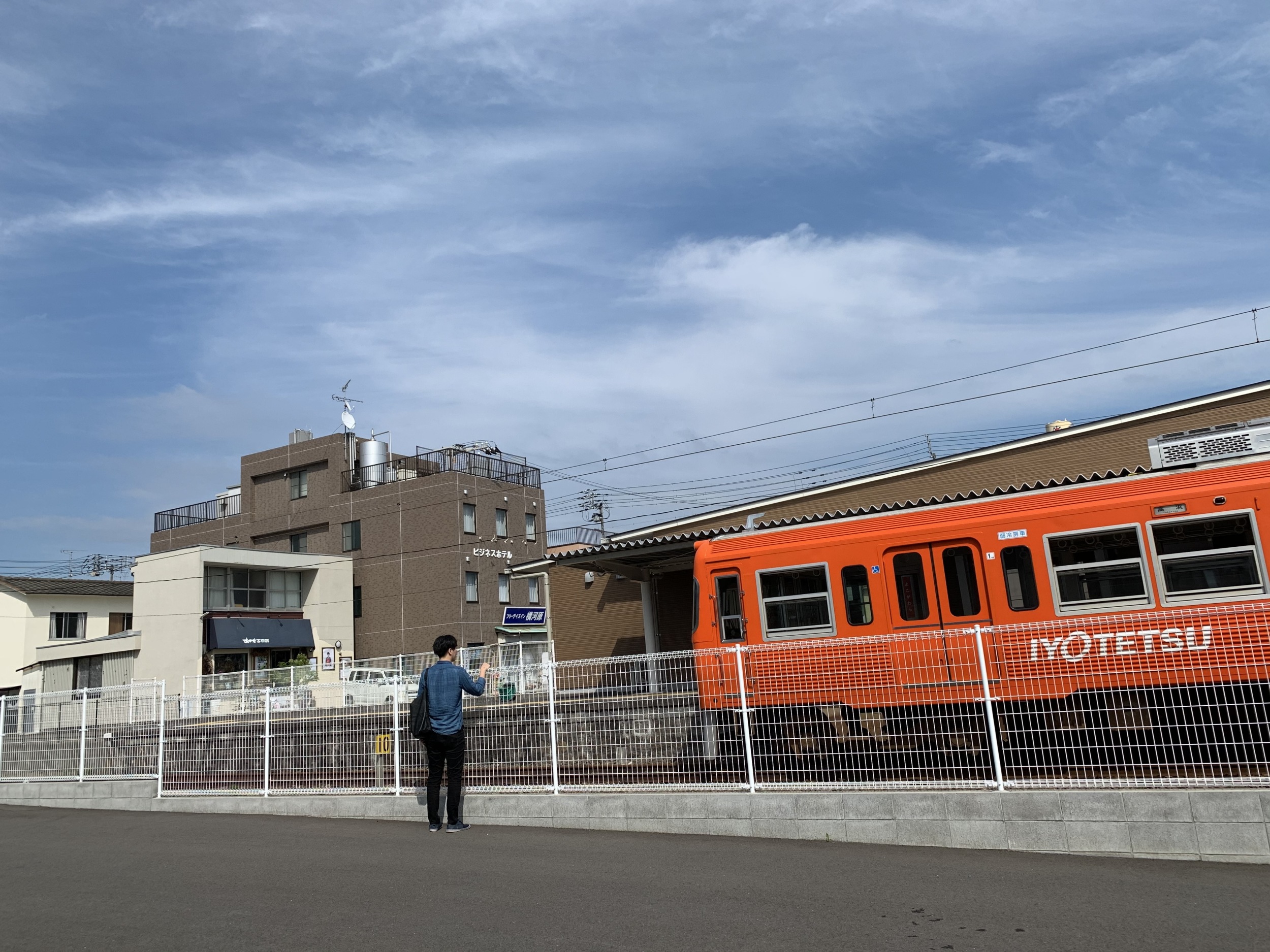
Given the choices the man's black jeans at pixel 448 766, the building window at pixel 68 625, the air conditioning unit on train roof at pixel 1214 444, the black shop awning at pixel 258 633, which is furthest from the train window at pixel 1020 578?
the building window at pixel 68 625

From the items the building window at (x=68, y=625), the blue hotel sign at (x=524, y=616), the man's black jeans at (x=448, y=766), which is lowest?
the man's black jeans at (x=448, y=766)

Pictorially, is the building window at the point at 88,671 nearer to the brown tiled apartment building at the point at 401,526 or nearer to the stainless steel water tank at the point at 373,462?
the brown tiled apartment building at the point at 401,526

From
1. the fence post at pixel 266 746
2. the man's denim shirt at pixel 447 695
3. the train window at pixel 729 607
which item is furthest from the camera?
the train window at pixel 729 607

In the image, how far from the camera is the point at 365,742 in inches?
416

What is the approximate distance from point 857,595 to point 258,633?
34033 mm

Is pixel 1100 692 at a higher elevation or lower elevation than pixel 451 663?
lower

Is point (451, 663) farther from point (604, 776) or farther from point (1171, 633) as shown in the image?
point (1171, 633)

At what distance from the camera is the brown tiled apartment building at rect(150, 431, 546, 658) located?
41875 millimetres

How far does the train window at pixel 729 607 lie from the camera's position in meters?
11.4

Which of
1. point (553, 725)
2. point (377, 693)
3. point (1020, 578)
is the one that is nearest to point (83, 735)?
point (377, 693)

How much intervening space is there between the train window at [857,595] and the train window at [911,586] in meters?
0.32

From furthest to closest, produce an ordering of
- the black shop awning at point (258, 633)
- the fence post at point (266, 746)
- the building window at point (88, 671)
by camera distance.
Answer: the building window at point (88, 671) → the black shop awning at point (258, 633) → the fence post at point (266, 746)

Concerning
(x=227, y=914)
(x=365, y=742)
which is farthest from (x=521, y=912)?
(x=365, y=742)

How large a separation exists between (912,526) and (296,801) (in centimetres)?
736
